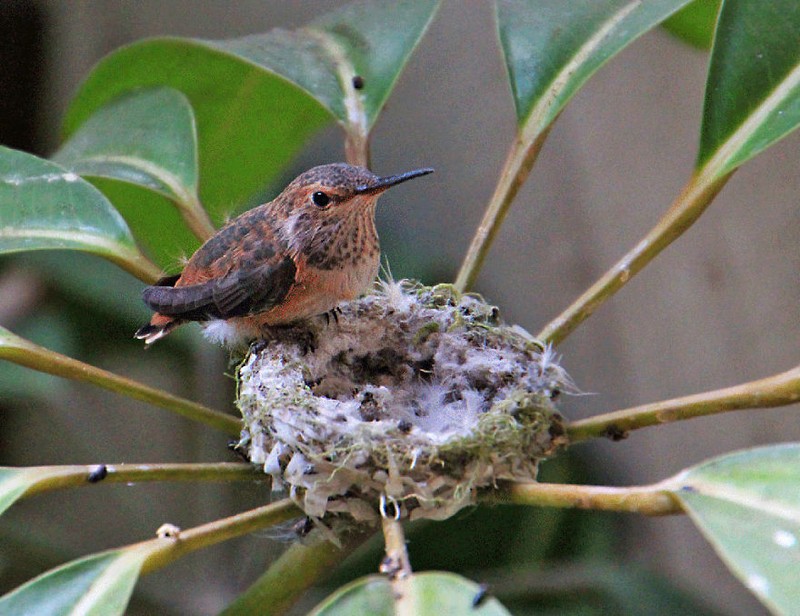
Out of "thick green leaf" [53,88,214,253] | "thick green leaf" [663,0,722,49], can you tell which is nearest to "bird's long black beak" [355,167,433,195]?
"thick green leaf" [53,88,214,253]

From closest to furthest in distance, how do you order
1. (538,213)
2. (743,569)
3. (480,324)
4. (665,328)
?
(743,569), (480,324), (665,328), (538,213)

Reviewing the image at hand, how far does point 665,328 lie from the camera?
2135 mm

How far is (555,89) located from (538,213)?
47.4 inches

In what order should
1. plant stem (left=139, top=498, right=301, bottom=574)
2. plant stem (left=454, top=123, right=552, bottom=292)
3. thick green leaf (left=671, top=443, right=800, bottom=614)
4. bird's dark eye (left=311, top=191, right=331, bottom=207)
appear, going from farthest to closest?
1. bird's dark eye (left=311, top=191, right=331, bottom=207)
2. plant stem (left=454, top=123, right=552, bottom=292)
3. plant stem (left=139, top=498, right=301, bottom=574)
4. thick green leaf (left=671, top=443, right=800, bottom=614)

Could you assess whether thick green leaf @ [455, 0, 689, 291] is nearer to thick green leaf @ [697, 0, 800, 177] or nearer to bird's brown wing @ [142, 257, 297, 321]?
thick green leaf @ [697, 0, 800, 177]

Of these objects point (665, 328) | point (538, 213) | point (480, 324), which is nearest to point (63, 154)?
point (480, 324)

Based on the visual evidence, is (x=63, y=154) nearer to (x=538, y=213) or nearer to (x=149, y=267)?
(x=149, y=267)

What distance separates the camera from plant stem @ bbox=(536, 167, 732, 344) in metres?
1.05

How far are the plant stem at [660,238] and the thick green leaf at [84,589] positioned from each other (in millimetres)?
604

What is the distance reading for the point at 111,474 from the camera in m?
0.93

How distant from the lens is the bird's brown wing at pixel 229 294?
3.89ft

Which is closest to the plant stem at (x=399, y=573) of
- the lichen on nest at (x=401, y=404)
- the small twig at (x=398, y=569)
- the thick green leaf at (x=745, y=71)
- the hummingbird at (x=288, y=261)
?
the small twig at (x=398, y=569)

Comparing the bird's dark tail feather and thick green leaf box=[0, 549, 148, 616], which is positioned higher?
the bird's dark tail feather

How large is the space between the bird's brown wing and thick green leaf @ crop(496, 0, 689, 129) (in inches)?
17.1
